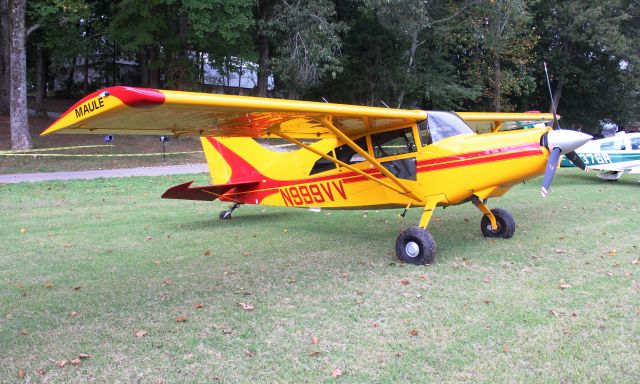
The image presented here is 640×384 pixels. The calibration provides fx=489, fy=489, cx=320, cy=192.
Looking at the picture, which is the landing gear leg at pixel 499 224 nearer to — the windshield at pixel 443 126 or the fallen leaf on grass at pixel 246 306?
the windshield at pixel 443 126

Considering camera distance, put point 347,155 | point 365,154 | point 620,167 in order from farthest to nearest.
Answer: point 620,167, point 347,155, point 365,154

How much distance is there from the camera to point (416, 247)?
6.71 metres

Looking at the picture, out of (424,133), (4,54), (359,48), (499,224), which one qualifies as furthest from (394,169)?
(4,54)

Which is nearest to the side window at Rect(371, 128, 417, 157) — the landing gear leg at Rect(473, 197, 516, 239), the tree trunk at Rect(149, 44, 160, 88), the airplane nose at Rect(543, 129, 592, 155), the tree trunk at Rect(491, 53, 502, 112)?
the landing gear leg at Rect(473, 197, 516, 239)

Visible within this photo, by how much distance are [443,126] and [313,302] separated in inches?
149

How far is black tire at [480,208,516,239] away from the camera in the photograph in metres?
8.15

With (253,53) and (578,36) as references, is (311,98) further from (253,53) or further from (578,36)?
(578,36)

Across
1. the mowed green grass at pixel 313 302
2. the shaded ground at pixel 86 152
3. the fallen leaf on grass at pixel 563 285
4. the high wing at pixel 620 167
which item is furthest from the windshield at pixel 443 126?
the shaded ground at pixel 86 152

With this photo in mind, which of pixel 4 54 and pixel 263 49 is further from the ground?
pixel 263 49

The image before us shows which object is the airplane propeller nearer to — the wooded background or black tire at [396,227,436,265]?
black tire at [396,227,436,265]

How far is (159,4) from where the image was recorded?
76.6 feet

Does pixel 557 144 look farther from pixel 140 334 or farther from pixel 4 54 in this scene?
pixel 4 54

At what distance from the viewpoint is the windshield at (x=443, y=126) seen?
7469mm

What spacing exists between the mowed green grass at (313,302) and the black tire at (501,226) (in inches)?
9.8
